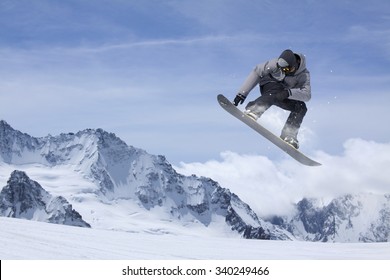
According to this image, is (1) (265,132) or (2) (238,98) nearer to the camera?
(2) (238,98)

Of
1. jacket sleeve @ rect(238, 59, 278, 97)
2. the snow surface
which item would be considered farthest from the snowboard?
the snow surface

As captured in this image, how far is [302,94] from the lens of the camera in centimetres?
1171

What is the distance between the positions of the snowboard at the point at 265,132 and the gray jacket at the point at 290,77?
94 cm

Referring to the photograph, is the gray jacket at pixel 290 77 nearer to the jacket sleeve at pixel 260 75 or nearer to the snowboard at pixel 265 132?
the jacket sleeve at pixel 260 75

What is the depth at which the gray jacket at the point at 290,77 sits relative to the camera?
1156 centimetres

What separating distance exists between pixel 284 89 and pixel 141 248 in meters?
5.20

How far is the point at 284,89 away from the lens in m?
12.1

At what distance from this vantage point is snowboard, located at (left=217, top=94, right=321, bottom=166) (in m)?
13.0

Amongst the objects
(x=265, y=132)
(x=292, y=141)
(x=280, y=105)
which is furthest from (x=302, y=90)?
(x=265, y=132)

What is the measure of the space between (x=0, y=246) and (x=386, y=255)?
10.3 m

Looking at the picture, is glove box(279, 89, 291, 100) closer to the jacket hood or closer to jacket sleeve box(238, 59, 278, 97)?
jacket sleeve box(238, 59, 278, 97)

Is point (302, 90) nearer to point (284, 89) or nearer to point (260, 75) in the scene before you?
point (284, 89)

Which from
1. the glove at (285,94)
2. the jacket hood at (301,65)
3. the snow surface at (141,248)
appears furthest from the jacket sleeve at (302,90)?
the snow surface at (141,248)
